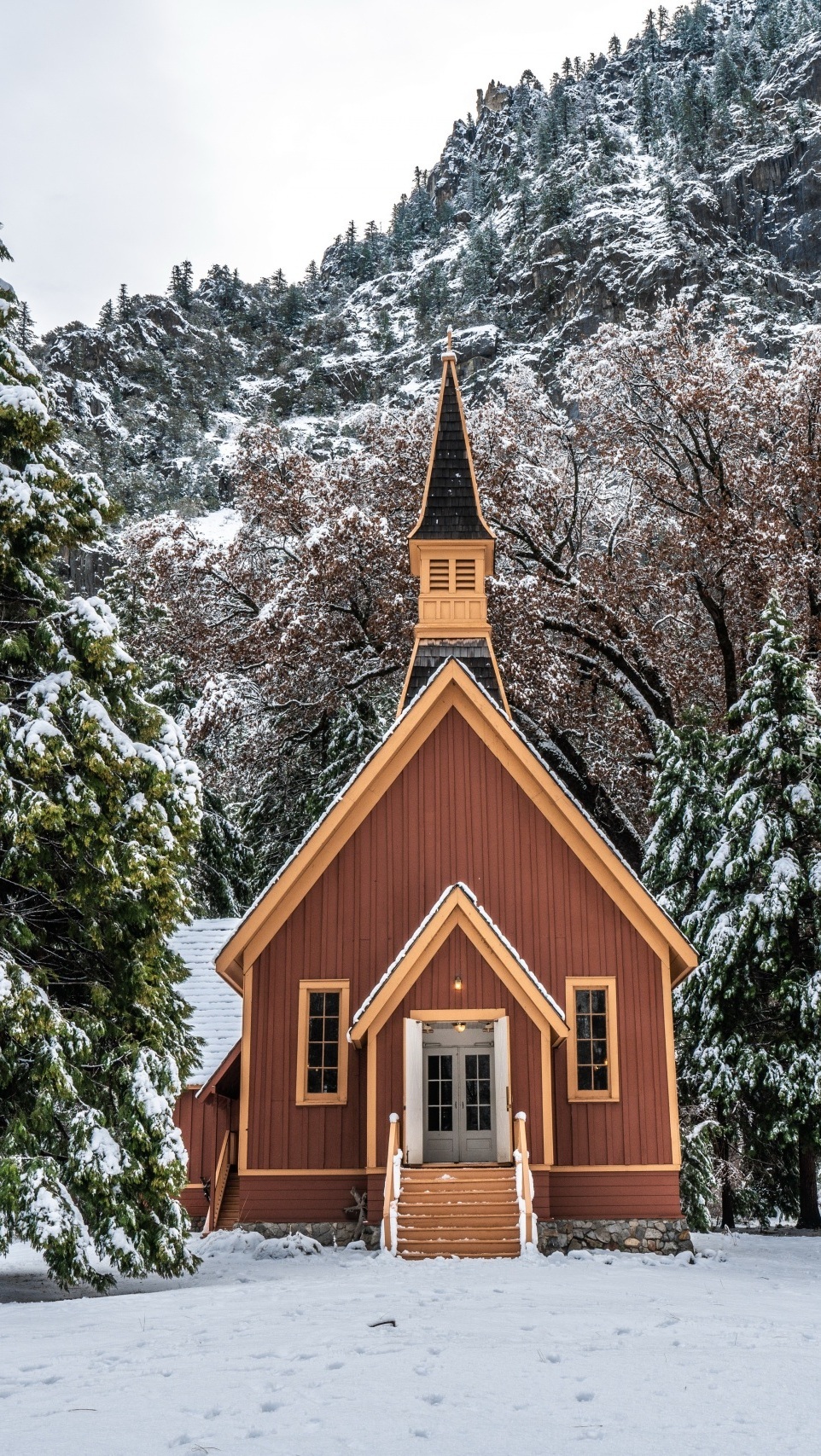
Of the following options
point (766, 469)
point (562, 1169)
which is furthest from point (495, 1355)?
point (766, 469)

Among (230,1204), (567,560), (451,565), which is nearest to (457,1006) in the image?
(230,1204)

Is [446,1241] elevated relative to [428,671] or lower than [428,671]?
lower

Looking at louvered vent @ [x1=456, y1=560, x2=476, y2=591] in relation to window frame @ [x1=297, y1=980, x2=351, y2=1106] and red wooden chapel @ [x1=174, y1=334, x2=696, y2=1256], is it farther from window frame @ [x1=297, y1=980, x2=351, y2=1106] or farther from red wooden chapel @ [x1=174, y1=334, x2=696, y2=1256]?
window frame @ [x1=297, y1=980, x2=351, y2=1106]

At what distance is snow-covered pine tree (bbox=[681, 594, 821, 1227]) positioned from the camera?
1717 centimetres

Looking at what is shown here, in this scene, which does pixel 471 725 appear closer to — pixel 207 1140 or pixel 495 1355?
pixel 207 1140

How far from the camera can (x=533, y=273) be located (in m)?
134

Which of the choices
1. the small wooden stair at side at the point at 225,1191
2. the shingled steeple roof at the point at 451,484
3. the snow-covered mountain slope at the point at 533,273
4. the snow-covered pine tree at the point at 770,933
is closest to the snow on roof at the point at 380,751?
the snow-covered pine tree at the point at 770,933

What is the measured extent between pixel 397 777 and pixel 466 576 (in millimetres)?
4505

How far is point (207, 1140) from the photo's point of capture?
19562mm

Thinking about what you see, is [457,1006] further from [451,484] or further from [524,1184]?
[451,484]

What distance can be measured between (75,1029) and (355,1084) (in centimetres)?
554

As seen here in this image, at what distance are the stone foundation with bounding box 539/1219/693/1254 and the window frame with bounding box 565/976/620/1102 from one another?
1439mm

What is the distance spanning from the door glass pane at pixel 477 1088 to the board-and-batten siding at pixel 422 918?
38.3 inches

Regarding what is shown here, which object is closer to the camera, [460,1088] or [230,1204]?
[460,1088]
